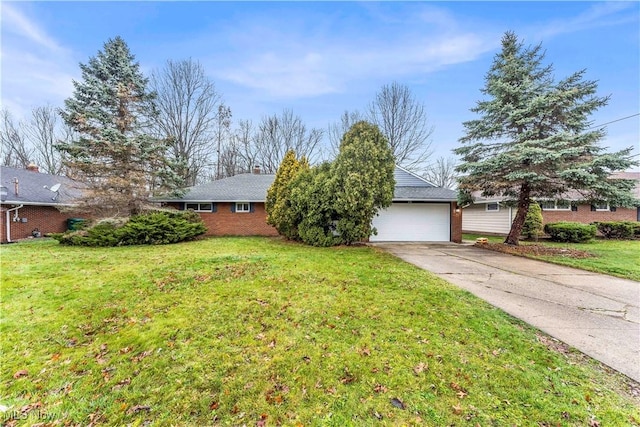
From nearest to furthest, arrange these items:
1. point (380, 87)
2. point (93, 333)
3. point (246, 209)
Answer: point (93, 333), point (246, 209), point (380, 87)

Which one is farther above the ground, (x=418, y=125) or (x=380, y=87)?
(x=380, y=87)

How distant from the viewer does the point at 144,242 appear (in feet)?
36.6

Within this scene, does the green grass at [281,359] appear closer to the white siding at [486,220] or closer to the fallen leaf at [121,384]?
the fallen leaf at [121,384]

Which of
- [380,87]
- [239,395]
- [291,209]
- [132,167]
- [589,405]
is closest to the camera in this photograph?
[589,405]

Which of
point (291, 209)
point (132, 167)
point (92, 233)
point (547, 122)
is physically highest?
point (547, 122)

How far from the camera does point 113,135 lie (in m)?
11.4

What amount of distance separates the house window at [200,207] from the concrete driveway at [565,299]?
1097cm

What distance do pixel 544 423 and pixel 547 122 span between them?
11.6 metres

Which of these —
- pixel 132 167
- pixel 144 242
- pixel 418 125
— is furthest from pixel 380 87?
pixel 144 242

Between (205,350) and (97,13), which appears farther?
(97,13)

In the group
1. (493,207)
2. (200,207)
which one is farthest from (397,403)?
(493,207)

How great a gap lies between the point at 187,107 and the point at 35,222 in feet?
41.9

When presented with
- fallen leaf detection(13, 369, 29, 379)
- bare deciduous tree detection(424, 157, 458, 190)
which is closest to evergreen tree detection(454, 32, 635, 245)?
fallen leaf detection(13, 369, 29, 379)

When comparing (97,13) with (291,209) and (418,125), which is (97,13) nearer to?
(291,209)
